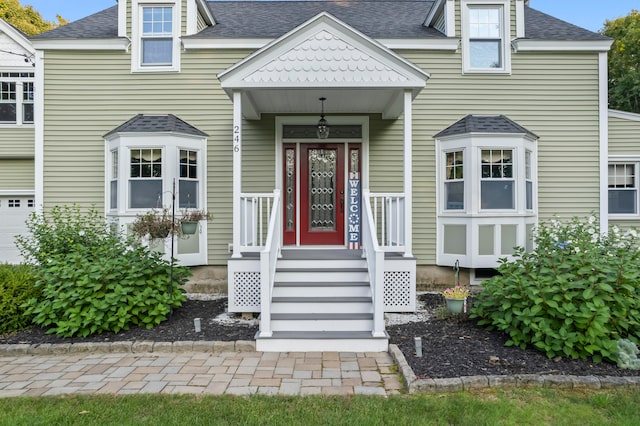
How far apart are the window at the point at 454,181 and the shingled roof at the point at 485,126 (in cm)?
41

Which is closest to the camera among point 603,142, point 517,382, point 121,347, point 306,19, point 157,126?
point 517,382

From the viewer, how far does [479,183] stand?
691 centimetres

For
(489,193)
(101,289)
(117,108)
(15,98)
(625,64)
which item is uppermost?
(625,64)

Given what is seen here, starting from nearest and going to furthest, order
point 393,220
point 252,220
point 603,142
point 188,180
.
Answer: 1. point 252,220
2. point 393,220
3. point 188,180
4. point 603,142

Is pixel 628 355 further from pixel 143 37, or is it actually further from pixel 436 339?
pixel 143 37

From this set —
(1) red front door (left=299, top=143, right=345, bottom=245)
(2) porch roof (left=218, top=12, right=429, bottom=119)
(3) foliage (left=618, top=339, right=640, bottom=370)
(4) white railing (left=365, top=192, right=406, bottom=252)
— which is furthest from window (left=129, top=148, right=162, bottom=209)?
(3) foliage (left=618, top=339, right=640, bottom=370)

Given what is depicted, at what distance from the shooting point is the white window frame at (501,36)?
24.7 feet

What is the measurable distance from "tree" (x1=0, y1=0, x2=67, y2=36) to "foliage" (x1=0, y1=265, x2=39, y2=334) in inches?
693

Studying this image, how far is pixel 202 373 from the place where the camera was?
3771mm

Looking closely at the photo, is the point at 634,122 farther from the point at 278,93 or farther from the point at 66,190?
the point at 66,190

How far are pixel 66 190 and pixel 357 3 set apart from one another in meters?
7.87

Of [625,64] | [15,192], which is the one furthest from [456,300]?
[625,64]

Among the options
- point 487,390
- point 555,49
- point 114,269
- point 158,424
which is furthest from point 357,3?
point 158,424

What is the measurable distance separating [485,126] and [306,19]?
186 inches
